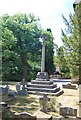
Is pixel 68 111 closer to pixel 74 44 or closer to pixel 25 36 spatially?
pixel 74 44

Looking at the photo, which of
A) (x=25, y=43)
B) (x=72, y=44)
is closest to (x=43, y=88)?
(x=72, y=44)

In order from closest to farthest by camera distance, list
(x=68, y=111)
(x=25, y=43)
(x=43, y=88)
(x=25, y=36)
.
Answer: (x=68, y=111), (x=43, y=88), (x=25, y=36), (x=25, y=43)

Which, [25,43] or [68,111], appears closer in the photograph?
[68,111]

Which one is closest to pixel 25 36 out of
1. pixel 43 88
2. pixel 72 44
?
pixel 43 88

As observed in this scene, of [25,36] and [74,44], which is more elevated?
[25,36]

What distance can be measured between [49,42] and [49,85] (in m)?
18.7

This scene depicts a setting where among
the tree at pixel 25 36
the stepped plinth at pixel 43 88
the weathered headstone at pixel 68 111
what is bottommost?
the weathered headstone at pixel 68 111

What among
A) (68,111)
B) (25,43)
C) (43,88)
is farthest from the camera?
(25,43)

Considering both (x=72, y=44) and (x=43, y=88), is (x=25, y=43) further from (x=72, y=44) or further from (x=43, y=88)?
(x=72, y=44)

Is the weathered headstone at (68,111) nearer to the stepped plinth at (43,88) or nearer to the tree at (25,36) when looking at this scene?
the stepped plinth at (43,88)

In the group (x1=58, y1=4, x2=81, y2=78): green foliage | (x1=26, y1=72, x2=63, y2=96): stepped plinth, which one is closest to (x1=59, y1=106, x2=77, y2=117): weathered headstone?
(x1=58, y1=4, x2=81, y2=78): green foliage

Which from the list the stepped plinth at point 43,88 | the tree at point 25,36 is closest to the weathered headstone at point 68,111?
the stepped plinth at point 43,88

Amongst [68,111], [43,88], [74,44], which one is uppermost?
[74,44]

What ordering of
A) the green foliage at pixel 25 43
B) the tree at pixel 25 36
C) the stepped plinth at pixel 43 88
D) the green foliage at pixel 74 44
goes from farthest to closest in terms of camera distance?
1. the tree at pixel 25 36
2. the green foliage at pixel 25 43
3. the stepped plinth at pixel 43 88
4. the green foliage at pixel 74 44
